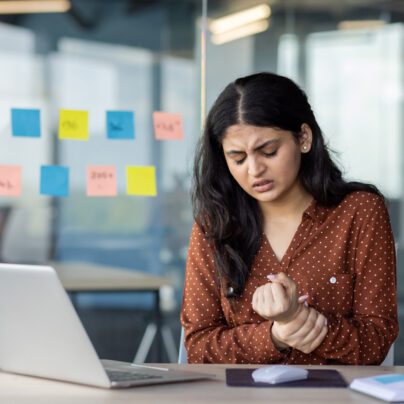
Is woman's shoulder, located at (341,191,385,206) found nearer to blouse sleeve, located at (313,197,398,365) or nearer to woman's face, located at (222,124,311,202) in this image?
blouse sleeve, located at (313,197,398,365)

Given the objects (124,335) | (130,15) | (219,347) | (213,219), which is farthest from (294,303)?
(130,15)

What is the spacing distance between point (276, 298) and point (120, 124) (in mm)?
2054

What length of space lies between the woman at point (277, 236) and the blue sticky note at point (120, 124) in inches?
52.6

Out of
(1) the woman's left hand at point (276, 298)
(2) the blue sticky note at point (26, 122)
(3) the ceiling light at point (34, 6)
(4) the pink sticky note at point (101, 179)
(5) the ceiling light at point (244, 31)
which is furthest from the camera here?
(3) the ceiling light at point (34, 6)

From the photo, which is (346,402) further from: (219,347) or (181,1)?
(181,1)

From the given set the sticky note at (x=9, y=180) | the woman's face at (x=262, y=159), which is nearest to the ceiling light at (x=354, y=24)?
the sticky note at (x=9, y=180)

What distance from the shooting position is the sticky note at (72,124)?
3.47m

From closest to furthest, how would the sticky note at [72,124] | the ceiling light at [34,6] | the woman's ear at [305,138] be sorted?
the woman's ear at [305,138]
the sticky note at [72,124]
the ceiling light at [34,6]

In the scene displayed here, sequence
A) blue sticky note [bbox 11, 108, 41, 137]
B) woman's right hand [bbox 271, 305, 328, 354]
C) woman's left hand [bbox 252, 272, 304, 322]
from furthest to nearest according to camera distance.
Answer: blue sticky note [bbox 11, 108, 41, 137] < woman's right hand [bbox 271, 305, 328, 354] < woman's left hand [bbox 252, 272, 304, 322]

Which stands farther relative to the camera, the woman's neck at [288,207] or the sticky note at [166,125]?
the sticky note at [166,125]

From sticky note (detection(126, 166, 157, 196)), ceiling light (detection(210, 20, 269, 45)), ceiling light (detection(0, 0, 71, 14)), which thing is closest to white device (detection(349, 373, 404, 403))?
sticky note (detection(126, 166, 157, 196))

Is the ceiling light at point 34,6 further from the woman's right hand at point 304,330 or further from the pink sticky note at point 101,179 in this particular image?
the woman's right hand at point 304,330

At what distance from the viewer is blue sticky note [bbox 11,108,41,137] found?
3576 millimetres

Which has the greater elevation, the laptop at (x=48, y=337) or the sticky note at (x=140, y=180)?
the sticky note at (x=140, y=180)
